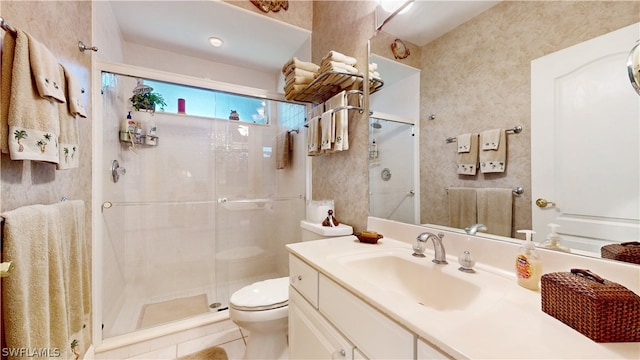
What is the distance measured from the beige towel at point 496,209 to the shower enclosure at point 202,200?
→ 156 cm

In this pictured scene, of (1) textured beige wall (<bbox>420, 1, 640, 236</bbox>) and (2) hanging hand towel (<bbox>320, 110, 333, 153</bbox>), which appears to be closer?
(1) textured beige wall (<bbox>420, 1, 640, 236</bbox>)

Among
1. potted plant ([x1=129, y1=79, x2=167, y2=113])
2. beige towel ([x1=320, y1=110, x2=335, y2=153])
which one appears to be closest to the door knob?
beige towel ([x1=320, y1=110, x2=335, y2=153])

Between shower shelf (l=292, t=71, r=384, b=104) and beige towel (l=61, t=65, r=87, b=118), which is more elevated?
shower shelf (l=292, t=71, r=384, b=104)

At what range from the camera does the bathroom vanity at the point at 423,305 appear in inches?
18.2

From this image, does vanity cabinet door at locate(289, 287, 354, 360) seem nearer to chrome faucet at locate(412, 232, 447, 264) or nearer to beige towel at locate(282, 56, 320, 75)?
chrome faucet at locate(412, 232, 447, 264)

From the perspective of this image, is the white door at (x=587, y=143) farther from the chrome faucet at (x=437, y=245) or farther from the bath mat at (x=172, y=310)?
the bath mat at (x=172, y=310)

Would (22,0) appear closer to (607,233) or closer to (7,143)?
(7,143)

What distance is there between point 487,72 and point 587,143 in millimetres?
411

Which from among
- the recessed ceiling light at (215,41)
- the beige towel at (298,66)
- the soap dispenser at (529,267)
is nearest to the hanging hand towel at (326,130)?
the beige towel at (298,66)

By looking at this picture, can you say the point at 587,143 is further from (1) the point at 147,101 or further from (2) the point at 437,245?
(1) the point at 147,101

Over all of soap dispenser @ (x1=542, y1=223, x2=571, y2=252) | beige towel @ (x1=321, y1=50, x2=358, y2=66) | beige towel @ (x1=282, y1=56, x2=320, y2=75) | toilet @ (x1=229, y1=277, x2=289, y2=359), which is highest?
beige towel @ (x1=282, y1=56, x2=320, y2=75)

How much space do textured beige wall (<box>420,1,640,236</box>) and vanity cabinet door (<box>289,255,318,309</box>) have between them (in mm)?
611

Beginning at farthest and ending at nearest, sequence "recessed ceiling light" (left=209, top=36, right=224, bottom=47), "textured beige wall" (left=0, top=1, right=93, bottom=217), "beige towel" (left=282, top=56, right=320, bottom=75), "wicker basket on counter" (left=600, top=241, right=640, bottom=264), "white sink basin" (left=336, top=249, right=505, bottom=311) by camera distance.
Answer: "recessed ceiling light" (left=209, top=36, right=224, bottom=47) → "beige towel" (left=282, top=56, right=320, bottom=75) → "textured beige wall" (left=0, top=1, right=93, bottom=217) → "white sink basin" (left=336, top=249, right=505, bottom=311) → "wicker basket on counter" (left=600, top=241, right=640, bottom=264)

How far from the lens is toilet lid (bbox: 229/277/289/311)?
130 cm
